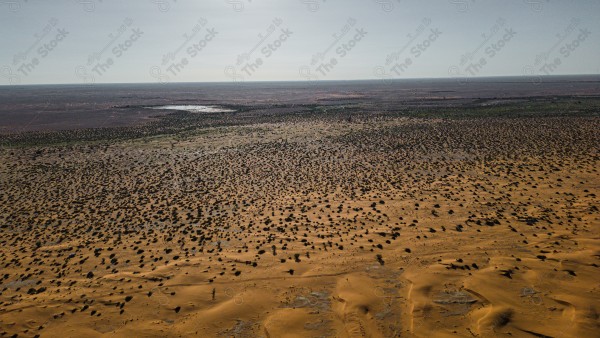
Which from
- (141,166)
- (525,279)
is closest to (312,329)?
(525,279)

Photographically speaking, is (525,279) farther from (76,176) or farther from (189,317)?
(76,176)

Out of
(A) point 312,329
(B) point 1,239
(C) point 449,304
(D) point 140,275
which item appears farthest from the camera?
(B) point 1,239

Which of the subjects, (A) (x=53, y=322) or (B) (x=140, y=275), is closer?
(A) (x=53, y=322)

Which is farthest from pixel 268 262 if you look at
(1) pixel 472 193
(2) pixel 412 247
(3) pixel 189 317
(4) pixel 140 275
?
(1) pixel 472 193

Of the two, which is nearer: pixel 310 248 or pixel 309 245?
pixel 310 248

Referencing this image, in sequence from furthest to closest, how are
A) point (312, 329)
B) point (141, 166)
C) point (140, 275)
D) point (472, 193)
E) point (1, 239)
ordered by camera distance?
point (141, 166) → point (472, 193) → point (1, 239) → point (140, 275) → point (312, 329)

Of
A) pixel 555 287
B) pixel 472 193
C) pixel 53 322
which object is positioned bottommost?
pixel 53 322

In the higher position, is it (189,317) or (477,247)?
(477,247)
